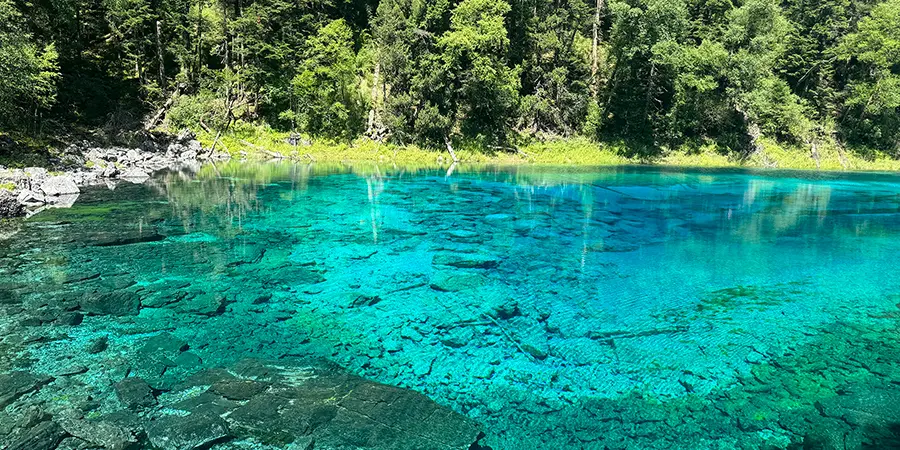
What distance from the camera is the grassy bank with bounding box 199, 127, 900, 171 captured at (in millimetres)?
38281

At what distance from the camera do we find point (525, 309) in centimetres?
768

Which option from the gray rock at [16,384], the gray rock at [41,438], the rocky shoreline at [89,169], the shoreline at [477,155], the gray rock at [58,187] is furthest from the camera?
the shoreline at [477,155]

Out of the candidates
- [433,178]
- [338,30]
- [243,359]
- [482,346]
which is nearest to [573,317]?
[482,346]

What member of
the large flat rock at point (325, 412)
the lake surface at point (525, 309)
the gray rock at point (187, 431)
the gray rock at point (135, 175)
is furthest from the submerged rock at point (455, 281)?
the gray rock at point (135, 175)

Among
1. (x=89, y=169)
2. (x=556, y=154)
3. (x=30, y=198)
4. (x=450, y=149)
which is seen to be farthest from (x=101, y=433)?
(x=556, y=154)

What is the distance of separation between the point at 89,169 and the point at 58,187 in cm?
670

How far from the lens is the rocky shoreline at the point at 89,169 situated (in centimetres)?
1452

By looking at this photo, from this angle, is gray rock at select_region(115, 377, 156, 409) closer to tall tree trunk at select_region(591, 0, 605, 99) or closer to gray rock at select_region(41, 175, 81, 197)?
gray rock at select_region(41, 175, 81, 197)

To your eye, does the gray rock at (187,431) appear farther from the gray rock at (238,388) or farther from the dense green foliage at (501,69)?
the dense green foliage at (501,69)

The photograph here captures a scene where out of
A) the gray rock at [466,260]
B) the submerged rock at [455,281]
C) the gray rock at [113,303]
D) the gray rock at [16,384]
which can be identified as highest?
the gray rock at [466,260]

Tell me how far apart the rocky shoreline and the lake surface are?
1.09 m

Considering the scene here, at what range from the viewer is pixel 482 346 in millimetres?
6379

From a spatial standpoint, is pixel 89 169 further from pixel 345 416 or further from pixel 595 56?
pixel 595 56

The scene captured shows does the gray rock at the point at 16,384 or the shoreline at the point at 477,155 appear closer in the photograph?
the gray rock at the point at 16,384
